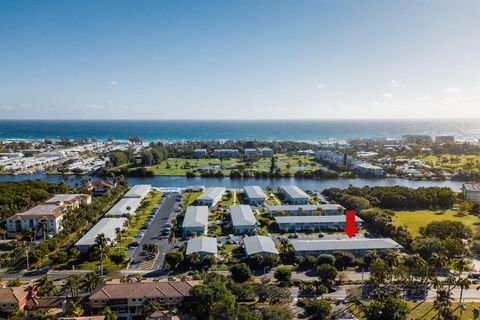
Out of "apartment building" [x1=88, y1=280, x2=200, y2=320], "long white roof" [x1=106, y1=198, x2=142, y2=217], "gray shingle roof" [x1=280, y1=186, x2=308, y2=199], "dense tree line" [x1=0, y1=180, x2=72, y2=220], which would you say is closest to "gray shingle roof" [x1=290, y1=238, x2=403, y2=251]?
"apartment building" [x1=88, y1=280, x2=200, y2=320]

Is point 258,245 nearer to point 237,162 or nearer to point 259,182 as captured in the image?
point 259,182

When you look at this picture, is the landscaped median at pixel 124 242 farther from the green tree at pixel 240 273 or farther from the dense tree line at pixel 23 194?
the dense tree line at pixel 23 194

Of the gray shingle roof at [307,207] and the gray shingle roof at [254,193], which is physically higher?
the gray shingle roof at [254,193]

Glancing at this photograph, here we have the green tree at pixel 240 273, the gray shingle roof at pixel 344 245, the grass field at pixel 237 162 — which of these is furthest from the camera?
the grass field at pixel 237 162

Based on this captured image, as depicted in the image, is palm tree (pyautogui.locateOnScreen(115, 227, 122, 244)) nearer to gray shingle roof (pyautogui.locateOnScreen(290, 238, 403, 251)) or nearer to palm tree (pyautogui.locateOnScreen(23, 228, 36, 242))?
palm tree (pyautogui.locateOnScreen(23, 228, 36, 242))

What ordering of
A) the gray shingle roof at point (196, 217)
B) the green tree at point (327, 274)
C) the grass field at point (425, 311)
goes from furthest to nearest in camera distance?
1. the gray shingle roof at point (196, 217)
2. the green tree at point (327, 274)
3. the grass field at point (425, 311)

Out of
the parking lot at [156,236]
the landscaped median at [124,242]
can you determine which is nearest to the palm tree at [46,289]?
the landscaped median at [124,242]
